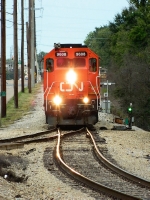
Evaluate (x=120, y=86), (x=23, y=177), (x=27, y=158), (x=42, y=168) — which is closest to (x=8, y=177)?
(x=23, y=177)

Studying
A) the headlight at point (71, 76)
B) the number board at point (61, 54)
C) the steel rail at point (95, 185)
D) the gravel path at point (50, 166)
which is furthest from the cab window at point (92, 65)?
the steel rail at point (95, 185)

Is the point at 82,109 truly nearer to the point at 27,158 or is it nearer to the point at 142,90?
the point at 27,158

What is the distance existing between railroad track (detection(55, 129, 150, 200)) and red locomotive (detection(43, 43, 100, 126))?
170 inches

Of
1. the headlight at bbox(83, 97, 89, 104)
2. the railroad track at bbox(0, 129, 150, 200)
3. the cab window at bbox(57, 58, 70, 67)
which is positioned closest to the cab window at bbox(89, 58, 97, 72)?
the cab window at bbox(57, 58, 70, 67)

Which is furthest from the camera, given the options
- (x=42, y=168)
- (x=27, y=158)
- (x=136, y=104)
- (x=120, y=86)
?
(x=120, y=86)

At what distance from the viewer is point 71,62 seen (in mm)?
23453

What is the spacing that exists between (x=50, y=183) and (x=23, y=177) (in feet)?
3.16

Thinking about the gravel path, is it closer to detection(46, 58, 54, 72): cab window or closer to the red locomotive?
the red locomotive

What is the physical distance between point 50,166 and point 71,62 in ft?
34.2

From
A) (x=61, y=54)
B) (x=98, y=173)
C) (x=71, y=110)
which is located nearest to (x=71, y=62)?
(x=61, y=54)

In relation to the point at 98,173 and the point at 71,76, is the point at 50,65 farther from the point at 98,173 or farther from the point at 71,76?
the point at 98,173

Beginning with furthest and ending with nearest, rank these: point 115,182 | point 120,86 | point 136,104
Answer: point 120,86 < point 136,104 < point 115,182

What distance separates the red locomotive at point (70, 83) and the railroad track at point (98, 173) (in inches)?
170

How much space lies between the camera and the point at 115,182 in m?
11.1
